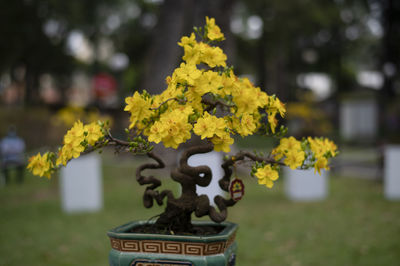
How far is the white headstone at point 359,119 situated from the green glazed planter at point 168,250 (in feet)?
84.9

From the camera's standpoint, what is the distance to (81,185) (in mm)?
7102

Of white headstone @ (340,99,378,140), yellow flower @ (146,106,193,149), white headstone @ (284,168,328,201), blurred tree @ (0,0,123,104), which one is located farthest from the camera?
white headstone @ (340,99,378,140)

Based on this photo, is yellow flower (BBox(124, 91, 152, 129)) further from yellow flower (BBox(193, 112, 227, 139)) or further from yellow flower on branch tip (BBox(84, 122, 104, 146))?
yellow flower (BBox(193, 112, 227, 139))

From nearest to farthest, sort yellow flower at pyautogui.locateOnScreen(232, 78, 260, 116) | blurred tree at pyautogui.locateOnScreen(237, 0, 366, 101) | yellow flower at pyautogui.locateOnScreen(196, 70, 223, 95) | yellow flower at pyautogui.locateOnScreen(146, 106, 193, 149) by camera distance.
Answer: yellow flower at pyautogui.locateOnScreen(146, 106, 193, 149)
yellow flower at pyautogui.locateOnScreen(196, 70, 223, 95)
yellow flower at pyautogui.locateOnScreen(232, 78, 260, 116)
blurred tree at pyautogui.locateOnScreen(237, 0, 366, 101)

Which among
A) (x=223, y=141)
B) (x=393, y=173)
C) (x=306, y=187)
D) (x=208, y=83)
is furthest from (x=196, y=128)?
(x=393, y=173)

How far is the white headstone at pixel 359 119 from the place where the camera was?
87.4 ft

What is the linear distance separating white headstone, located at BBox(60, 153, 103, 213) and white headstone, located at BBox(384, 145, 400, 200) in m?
5.05

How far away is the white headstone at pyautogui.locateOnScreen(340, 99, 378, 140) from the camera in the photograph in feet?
87.4

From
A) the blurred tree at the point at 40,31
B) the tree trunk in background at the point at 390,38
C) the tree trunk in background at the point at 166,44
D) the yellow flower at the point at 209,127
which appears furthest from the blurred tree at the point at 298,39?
the yellow flower at the point at 209,127

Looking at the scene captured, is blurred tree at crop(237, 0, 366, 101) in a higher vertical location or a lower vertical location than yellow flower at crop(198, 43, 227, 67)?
higher

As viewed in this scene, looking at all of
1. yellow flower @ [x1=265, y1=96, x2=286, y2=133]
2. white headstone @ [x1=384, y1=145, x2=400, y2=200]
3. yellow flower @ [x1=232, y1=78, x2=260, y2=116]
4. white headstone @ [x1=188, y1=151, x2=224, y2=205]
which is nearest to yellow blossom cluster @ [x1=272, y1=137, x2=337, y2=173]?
yellow flower @ [x1=265, y1=96, x2=286, y2=133]

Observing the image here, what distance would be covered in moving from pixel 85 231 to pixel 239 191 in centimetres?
406

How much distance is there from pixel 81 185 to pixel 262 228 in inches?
125

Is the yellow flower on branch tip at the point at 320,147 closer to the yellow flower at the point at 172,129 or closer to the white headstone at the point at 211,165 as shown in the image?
the yellow flower at the point at 172,129
